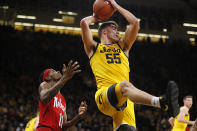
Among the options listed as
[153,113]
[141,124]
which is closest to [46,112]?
[141,124]

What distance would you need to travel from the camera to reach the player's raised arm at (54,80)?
3953 millimetres

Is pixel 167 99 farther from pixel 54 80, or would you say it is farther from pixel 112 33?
pixel 54 80

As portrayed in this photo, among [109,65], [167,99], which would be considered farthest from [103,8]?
[167,99]

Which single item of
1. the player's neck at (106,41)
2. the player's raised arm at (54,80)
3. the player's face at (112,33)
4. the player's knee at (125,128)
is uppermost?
the player's face at (112,33)

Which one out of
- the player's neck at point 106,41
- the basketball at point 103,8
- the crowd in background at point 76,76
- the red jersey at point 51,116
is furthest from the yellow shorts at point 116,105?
the crowd in background at point 76,76

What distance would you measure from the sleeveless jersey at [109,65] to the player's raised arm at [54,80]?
0.68m

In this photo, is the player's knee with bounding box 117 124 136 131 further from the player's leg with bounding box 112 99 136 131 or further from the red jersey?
the red jersey

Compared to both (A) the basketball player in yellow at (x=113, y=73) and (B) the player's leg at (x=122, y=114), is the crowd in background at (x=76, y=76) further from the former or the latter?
(B) the player's leg at (x=122, y=114)

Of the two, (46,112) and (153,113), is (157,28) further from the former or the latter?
(46,112)

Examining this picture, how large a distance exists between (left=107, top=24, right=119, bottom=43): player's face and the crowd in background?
8487mm

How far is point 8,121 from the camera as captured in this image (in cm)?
1270

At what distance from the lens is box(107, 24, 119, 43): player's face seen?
5008 millimetres

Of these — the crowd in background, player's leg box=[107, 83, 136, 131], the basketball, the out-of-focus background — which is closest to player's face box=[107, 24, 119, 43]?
the basketball

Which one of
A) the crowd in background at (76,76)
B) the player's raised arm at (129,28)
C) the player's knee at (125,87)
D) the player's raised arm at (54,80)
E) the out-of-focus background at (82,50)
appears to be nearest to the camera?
A: the player's knee at (125,87)
